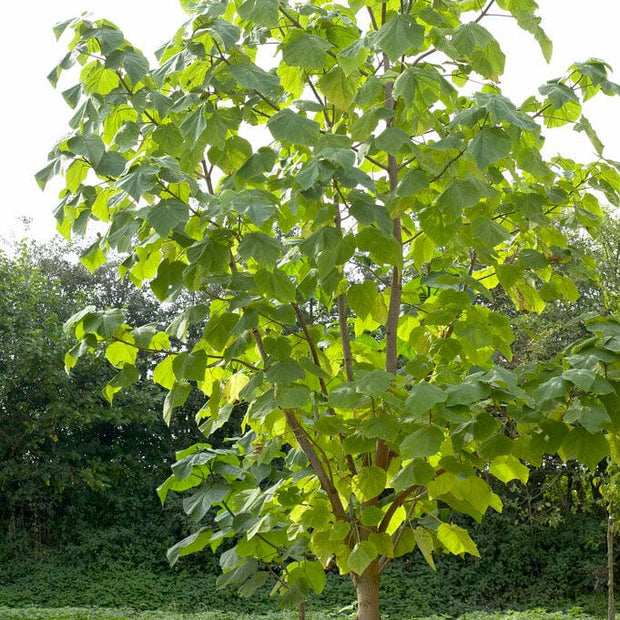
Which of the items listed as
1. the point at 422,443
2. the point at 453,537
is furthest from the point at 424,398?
the point at 453,537

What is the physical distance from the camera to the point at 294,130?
1.70 m

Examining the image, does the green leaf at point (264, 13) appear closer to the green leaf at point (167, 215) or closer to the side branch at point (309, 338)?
the green leaf at point (167, 215)

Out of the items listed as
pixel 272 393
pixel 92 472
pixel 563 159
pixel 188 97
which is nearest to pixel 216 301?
pixel 272 393

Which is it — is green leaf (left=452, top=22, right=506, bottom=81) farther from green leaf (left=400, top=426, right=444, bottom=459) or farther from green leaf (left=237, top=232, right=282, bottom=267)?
green leaf (left=400, top=426, right=444, bottom=459)

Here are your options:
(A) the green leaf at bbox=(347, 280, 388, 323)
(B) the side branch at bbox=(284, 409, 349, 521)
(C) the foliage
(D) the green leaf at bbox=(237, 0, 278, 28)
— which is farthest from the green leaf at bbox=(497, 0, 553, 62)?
(C) the foliage

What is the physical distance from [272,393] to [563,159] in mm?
1146

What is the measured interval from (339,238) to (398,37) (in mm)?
429

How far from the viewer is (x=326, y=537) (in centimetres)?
207

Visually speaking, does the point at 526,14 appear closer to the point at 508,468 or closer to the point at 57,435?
the point at 508,468

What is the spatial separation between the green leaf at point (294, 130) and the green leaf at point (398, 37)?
0.21 meters

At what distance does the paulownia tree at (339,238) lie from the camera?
5.58 feet

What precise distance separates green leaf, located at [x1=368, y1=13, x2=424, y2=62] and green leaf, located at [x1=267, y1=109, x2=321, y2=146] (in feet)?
0.69

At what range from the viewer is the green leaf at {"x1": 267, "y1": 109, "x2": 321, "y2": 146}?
1698 millimetres

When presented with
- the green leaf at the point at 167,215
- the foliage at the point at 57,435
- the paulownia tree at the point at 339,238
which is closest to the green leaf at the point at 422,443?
the paulownia tree at the point at 339,238
